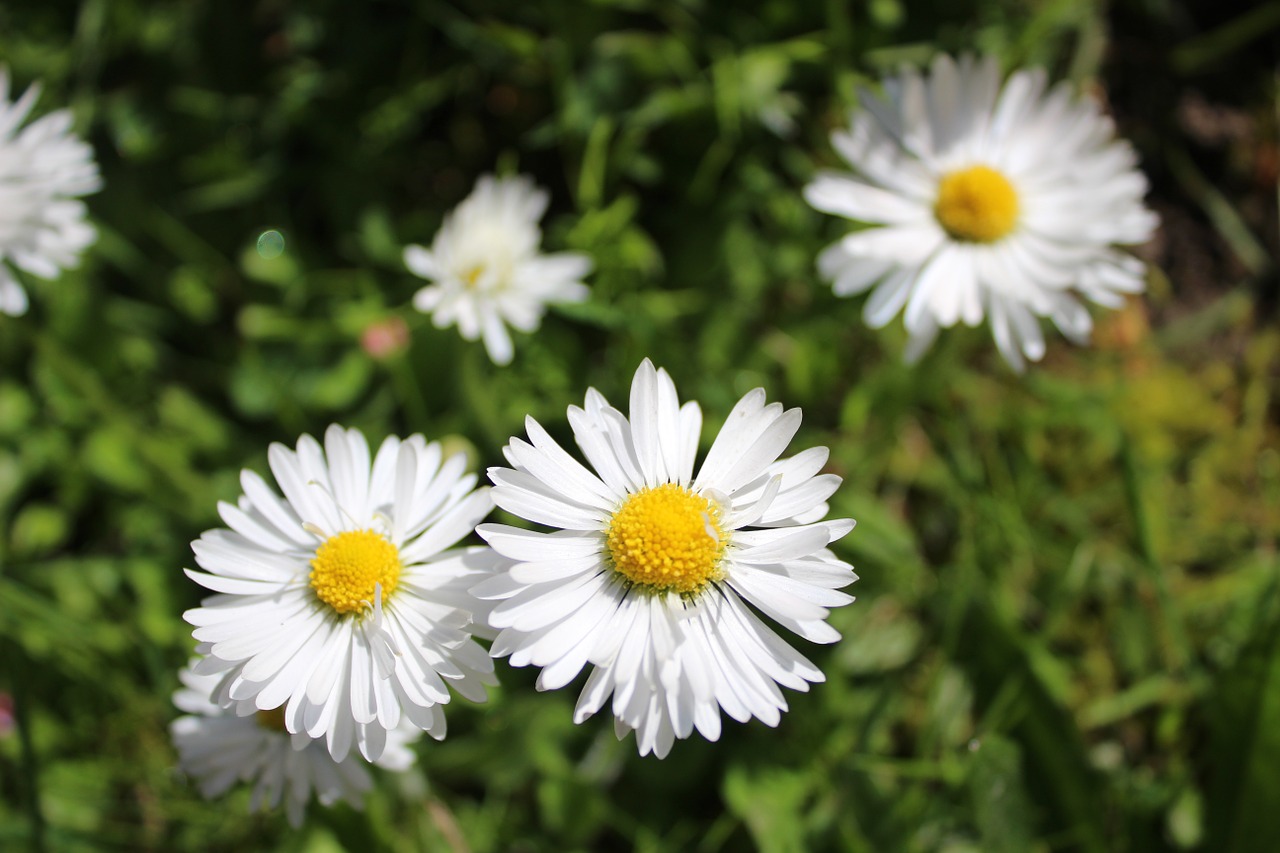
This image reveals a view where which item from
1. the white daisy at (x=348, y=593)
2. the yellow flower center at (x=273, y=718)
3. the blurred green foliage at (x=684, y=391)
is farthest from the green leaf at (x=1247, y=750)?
the yellow flower center at (x=273, y=718)

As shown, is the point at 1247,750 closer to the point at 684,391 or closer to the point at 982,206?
the point at 982,206

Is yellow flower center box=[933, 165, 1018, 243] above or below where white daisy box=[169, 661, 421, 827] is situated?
above

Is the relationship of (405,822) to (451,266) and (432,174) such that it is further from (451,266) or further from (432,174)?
(432,174)

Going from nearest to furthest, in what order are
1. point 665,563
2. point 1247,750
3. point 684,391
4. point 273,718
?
point 665,563 < point 273,718 < point 1247,750 < point 684,391

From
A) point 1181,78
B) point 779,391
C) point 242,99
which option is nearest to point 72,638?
point 242,99

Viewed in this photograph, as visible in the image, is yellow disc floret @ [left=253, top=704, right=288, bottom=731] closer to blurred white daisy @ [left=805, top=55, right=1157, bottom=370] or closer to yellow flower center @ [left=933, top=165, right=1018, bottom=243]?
blurred white daisy @ [left=805, top=55, right=1157, bottom=370]

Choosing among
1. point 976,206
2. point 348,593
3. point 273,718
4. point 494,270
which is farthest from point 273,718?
point 976,206

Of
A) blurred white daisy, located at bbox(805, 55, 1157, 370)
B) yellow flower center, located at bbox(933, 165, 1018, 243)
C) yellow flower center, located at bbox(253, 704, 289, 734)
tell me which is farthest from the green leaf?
yellow flower center, located at bbox(253, 704, 289, 734)
